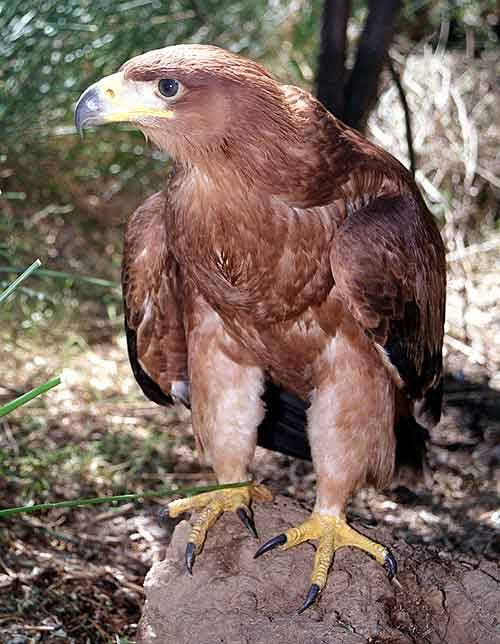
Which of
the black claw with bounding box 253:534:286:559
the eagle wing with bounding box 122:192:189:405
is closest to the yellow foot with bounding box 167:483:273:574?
the black claw with bounding box 253:534:286:559

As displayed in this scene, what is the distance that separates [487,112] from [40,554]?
5.31m

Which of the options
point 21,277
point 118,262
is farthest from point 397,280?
point 118,262

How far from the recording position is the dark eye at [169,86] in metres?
2.82

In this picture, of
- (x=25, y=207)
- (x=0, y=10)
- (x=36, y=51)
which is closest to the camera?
(x=0, y=10)

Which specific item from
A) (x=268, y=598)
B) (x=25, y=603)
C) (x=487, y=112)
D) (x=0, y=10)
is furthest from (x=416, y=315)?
(x=487, y=112)

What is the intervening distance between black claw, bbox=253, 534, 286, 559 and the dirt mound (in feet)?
0.11

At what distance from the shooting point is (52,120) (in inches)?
248

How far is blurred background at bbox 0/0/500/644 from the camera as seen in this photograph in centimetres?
428

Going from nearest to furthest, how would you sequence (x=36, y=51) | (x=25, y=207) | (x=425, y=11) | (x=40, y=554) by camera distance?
(x=40, y=554) → (x=36, y=51) → (x=25, y=207) → (x=425, y=11)

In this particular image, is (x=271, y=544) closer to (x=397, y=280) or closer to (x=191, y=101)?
(x=397, y=280)

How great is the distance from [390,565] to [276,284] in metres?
1.02

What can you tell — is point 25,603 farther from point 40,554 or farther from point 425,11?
point 425,11

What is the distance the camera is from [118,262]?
6832 mm

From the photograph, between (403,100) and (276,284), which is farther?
(403,100)
